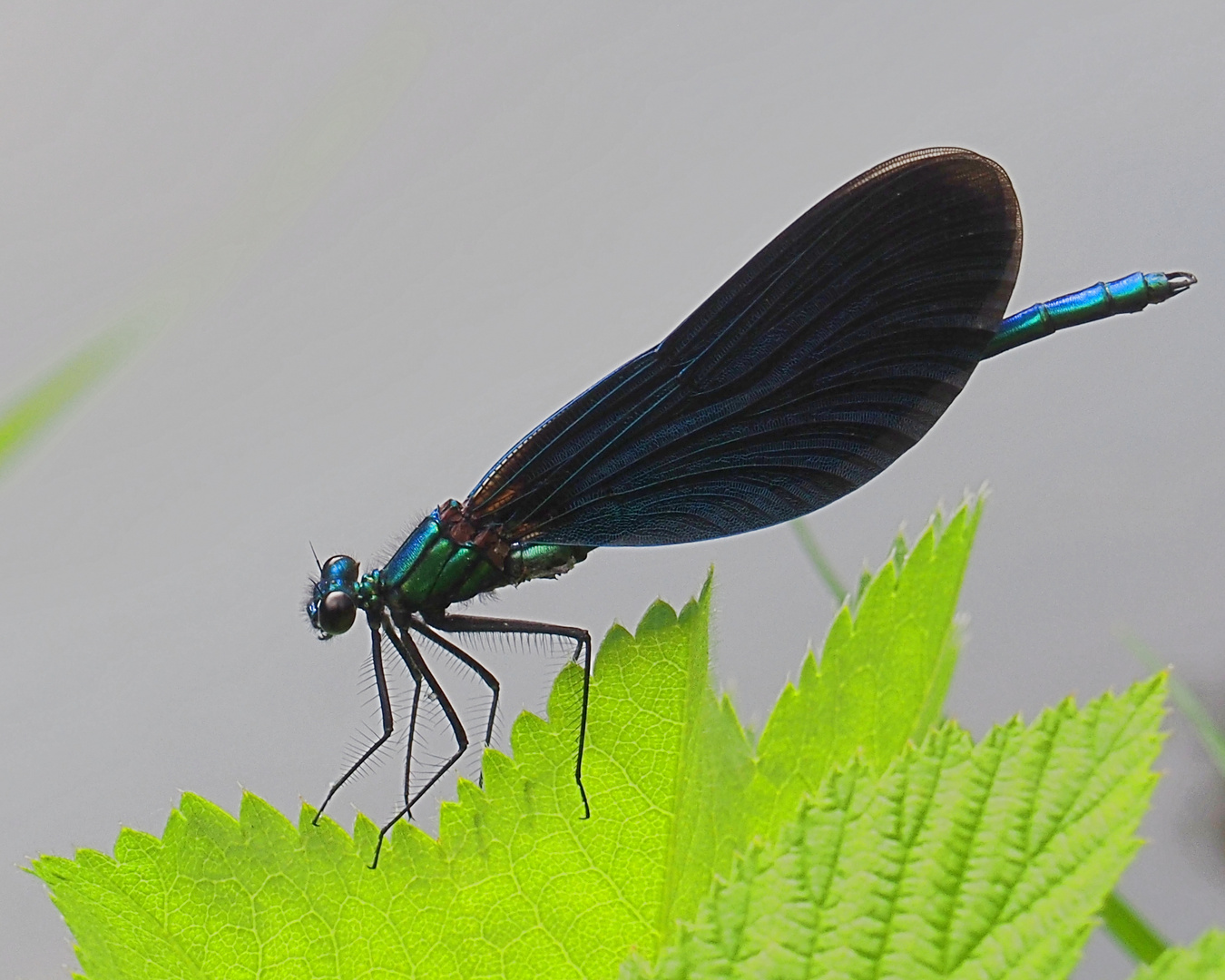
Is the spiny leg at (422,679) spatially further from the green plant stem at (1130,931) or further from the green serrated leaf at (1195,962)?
the green serrated leaf at (1195,962)

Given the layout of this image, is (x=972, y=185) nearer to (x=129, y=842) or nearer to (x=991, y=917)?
(x=991, y=917)

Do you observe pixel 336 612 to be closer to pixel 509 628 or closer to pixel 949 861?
pixel 509 628

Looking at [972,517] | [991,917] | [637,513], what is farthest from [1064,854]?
[637,513]

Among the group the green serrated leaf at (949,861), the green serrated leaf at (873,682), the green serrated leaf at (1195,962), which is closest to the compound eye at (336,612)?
the green serrated leaf at (873,682)

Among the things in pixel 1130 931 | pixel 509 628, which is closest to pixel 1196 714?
pixel 1130 931

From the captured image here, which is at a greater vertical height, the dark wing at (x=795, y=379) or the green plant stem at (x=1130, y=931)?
the dark wing at (x=795, y=379)

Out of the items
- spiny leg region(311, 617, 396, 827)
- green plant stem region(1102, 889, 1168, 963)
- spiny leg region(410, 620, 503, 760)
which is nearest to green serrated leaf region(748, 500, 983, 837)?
green plant stem region(1102, 889, 1168, 963)

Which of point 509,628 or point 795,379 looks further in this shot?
point 509,628
